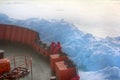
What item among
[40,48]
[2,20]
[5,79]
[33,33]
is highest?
[2,20]

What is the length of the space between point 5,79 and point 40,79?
144 cm

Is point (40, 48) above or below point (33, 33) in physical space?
below

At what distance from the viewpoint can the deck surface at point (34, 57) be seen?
8.37 metres

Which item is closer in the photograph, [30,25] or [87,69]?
[87,69]

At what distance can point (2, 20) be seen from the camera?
17.8 metres

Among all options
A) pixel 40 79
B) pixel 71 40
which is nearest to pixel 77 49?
pixel 71 40

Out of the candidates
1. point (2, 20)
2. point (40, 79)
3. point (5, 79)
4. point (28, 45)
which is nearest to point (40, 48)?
point (28, 45)

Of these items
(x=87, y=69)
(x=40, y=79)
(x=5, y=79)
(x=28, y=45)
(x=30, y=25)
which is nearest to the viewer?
(x=5, y=79)

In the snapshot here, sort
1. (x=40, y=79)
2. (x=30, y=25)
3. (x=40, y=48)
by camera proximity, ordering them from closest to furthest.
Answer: (x=40, y=79)
(x=40, y=48)
(x=30, y=25)

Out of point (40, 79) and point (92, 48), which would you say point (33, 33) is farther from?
point (92, 48)

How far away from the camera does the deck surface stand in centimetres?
837

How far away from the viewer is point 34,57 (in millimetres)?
10320

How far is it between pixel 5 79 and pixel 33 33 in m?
5.34

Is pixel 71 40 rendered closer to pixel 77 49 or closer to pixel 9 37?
pixel 77 49
